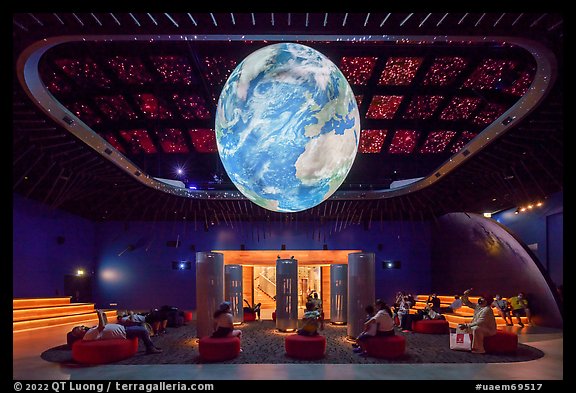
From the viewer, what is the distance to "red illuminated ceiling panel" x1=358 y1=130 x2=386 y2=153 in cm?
1970

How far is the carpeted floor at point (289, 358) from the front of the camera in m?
8.57

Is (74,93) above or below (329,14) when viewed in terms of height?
above

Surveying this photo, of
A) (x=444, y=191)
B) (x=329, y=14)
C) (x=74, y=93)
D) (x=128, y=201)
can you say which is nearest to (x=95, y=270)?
(x=128, y=201)

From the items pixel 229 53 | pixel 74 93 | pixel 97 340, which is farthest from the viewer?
pixel 74 93

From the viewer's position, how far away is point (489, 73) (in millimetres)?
15539

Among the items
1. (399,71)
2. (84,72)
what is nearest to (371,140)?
(399,71)

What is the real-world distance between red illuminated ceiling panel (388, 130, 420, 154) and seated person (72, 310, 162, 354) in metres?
14.3

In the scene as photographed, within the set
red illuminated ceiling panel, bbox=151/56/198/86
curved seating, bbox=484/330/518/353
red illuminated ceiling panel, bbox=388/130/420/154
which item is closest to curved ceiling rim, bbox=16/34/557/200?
curved seating, bbox=484/330/518/353

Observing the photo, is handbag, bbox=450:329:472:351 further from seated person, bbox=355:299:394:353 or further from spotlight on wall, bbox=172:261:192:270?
spotlight on wall, bbox=172:261:192:270

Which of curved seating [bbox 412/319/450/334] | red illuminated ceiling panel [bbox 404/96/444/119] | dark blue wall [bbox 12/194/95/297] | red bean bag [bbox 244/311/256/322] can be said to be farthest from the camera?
red illuminated ceiling panel [bbox 404/96/444/119]

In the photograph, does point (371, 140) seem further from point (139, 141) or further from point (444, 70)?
point (139, 141)

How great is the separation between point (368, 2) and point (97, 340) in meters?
7.99

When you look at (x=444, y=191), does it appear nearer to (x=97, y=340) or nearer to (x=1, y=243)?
(x=97, y=340)
